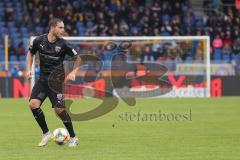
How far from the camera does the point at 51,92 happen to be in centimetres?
1299

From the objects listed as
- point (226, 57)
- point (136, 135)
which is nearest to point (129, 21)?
point (226, 57)

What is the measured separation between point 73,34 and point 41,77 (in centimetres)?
2193

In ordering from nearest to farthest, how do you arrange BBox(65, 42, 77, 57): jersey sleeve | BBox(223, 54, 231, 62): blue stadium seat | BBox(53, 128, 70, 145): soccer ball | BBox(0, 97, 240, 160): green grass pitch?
BBox(0, 97, 240, 160): green grass pitch → BBox(53, 128, 70, 145): soccer ball → BBox(65, 42, 77, 57): jersey sleeve → BBox(223, 54, 231, 62): blue stadium seat

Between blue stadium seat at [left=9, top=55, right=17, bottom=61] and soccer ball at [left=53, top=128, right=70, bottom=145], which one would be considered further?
blue stadium seat at [left=9, top=55, right=17, bottom=61]

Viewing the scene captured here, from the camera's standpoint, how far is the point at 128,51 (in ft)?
101

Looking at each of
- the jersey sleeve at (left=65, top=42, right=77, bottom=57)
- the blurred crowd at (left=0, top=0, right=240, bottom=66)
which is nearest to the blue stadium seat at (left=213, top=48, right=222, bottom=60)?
the blurred crowd at (left=0, top=0, right=240, bottom=66)

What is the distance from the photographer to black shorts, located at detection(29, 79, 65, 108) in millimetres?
12938

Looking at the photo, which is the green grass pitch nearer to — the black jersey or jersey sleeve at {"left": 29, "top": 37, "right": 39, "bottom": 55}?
the black jersey

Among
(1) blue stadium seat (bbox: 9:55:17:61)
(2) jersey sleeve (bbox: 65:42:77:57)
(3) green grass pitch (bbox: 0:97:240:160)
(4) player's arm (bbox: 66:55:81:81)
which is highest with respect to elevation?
(2) jersey sleeve (bbox: 65:42:77:57)

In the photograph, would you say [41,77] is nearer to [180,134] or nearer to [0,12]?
[180,134]

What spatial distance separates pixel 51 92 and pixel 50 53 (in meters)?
0.74

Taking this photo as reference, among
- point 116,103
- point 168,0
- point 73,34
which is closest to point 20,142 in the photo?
point 116,103

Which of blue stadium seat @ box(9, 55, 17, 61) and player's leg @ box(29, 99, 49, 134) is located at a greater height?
blue stadium seat @ box(9, 55, 17, 61)

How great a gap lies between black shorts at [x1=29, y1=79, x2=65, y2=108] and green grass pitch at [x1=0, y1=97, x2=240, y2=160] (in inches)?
34.1
